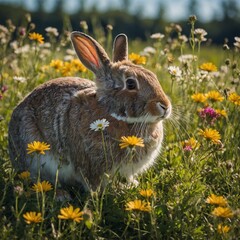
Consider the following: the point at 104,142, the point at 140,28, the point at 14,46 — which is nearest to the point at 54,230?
the point at 104,142

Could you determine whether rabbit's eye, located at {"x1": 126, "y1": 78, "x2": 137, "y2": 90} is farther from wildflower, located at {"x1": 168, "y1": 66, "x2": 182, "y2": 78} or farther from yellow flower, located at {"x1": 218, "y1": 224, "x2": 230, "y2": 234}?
yellow flower, located at {"x1": 218, "y1": 224, "x2": 230, "y2": 234}

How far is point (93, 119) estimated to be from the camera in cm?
400

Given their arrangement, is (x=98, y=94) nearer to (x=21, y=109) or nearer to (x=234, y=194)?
(x=21, y=109)

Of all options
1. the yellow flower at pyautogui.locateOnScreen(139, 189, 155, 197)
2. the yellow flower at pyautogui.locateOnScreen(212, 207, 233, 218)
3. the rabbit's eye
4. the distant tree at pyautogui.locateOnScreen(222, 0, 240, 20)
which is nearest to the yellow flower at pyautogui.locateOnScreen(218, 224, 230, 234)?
the yellow flower at pyautogui.locateOnScreen(212, 207, 233, 218)

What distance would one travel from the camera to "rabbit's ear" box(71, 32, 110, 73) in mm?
4117

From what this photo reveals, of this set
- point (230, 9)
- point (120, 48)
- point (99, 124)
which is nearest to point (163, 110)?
point (99, 124)

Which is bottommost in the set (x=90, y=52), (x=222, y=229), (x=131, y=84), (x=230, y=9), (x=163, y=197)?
(x=230, y=9)

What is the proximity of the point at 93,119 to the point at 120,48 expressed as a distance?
771 mm

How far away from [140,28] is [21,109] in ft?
56.5

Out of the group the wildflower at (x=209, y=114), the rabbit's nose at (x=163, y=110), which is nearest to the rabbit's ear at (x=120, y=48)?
the wildflower at (x=209, y=114)

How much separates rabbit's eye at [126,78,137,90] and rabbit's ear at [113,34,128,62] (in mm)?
667

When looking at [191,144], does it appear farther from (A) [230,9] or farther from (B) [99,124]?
(A) [230,9]

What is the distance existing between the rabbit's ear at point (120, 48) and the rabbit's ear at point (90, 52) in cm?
32

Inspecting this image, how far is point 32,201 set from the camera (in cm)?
361
